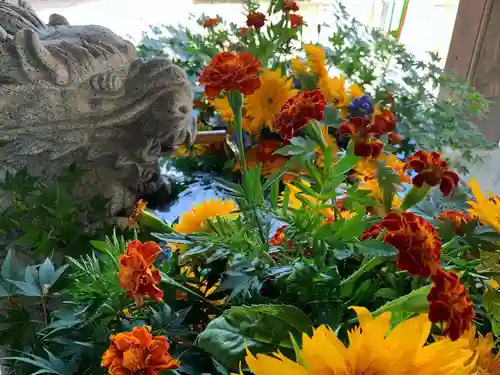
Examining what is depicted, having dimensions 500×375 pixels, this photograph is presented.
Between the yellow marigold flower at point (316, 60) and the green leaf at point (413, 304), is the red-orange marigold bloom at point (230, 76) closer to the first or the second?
the green leaf at point (413, 304)

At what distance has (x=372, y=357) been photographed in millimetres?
293

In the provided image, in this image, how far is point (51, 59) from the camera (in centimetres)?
66

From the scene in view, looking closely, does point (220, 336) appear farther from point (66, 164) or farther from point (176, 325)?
point (66, 164)

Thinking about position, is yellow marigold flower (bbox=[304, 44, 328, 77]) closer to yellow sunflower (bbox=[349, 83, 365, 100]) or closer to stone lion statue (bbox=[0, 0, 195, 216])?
yellow sunflower (bbox=[349, 83, 365, 100])

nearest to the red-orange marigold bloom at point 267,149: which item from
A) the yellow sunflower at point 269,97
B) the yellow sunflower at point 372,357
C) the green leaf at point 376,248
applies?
the yellow sunflower at point 269,97

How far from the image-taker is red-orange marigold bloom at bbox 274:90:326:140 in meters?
0.50

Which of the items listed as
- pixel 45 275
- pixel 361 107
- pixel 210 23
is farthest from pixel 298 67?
pixel 45 275

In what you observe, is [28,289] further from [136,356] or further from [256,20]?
[256,20]

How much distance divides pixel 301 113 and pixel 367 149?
7 centimetres

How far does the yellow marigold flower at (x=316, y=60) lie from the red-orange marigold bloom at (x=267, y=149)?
0.52 feet

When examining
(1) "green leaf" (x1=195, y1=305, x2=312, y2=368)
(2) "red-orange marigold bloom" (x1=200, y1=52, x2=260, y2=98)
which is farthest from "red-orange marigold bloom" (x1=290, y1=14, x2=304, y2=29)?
(1) "green leaf" (x1=195, y1=305, x2=312, y2=368)

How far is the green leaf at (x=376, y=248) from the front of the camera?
40cm

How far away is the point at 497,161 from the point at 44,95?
123 cm

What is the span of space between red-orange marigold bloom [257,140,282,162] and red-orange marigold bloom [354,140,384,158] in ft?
1.49
